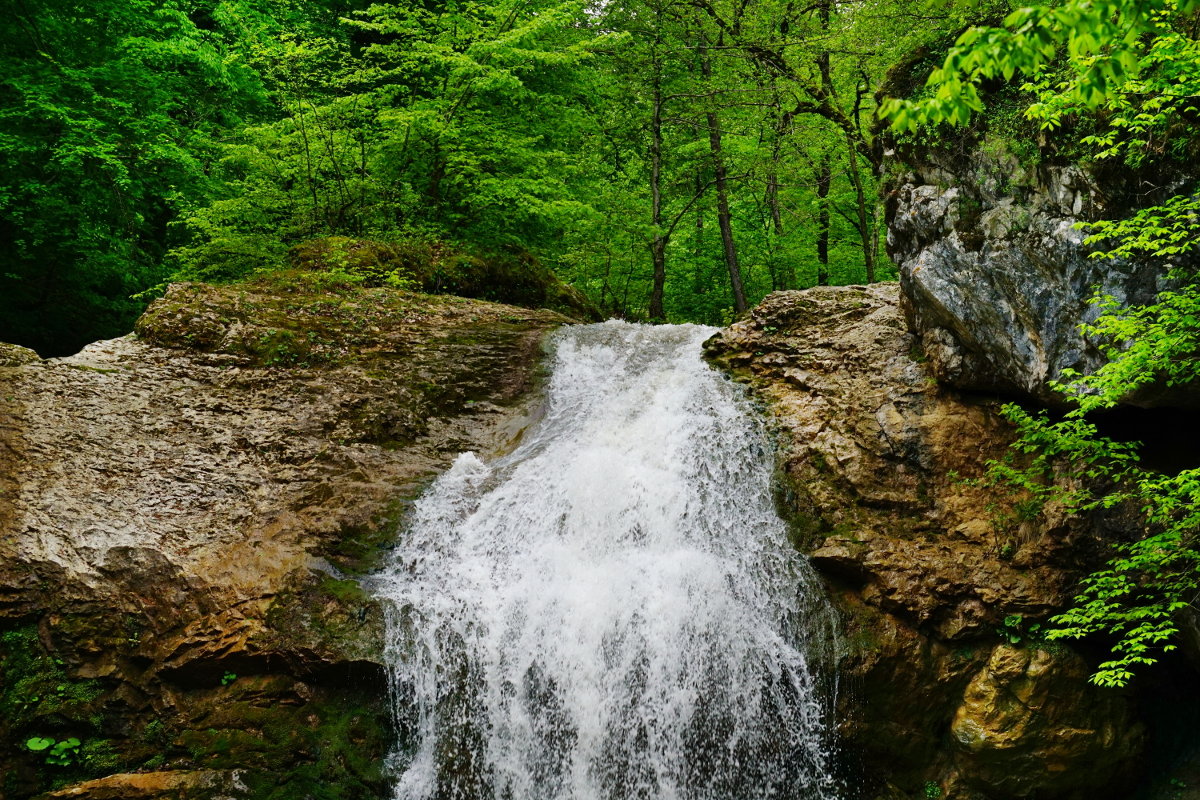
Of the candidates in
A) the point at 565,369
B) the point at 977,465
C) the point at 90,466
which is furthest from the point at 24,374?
the point at 977,465

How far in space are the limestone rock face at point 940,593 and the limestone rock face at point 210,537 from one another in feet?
13.5

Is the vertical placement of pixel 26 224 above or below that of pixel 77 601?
above

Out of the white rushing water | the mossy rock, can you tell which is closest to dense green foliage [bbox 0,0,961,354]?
the mossy rock

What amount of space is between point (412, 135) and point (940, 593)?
35.7 feet

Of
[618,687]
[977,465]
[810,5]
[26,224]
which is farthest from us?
[810,5]

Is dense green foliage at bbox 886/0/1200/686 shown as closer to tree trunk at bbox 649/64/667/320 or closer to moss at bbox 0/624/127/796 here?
moss at bbox 0/624/127/796

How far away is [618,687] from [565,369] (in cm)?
489

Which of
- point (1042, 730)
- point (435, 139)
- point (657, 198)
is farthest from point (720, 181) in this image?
point (1042, 730)

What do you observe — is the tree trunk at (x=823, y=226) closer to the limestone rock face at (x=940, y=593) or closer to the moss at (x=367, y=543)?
the limestone rock face at (x=940, y=593)

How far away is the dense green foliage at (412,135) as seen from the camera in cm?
1088

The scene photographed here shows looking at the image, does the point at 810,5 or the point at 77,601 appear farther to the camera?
the point at 810,5

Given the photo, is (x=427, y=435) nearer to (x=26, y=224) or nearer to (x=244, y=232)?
(x=244, y=232)

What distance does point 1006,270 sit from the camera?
20.4ft

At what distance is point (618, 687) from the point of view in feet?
20.0
